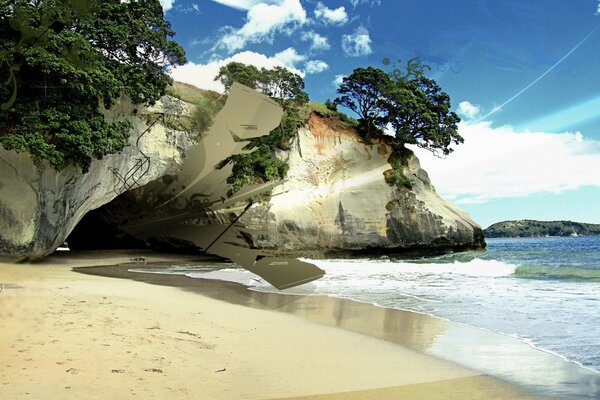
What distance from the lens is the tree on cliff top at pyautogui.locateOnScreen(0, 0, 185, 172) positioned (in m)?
12.6

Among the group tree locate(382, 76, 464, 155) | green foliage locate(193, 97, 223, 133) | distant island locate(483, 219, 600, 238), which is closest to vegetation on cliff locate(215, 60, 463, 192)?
tree locate(382, 76, 464, 155)

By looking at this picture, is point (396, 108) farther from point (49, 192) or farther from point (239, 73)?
point (49, 192)

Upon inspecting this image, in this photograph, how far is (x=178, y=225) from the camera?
2.92 metres

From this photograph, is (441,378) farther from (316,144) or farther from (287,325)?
(316,144)

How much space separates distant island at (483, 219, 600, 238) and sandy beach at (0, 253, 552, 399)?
99.6 metres

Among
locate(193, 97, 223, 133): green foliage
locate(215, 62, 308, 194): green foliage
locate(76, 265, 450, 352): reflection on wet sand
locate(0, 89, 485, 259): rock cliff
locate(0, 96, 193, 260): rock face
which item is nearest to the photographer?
locate(193, 97, 223, 133): green foliage

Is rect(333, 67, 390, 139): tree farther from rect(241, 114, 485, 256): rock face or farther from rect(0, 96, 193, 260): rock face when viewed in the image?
rect(0, 96, 193, 260): rock face

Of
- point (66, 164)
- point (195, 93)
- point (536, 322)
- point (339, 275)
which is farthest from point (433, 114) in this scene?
point (536, 322)

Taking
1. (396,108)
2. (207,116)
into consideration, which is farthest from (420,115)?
(207,116)

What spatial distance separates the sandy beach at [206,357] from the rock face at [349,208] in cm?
1808

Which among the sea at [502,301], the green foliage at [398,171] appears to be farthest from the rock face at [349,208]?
the sea at [502,301]

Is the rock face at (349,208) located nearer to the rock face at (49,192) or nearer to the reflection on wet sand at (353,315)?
the rock face at (49,192)

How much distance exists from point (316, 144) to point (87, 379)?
82.5 ft

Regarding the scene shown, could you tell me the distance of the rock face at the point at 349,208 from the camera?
2519cm
